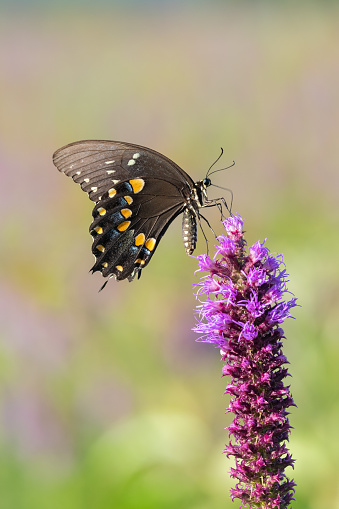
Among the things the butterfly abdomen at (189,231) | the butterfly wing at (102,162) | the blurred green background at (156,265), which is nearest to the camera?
the butterfly abdomen at (189,231)

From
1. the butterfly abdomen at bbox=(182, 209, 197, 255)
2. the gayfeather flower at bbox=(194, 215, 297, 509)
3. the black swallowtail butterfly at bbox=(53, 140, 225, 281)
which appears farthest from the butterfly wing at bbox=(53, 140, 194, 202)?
the gayfeather flower at bbox=(194, 215, 297, 509)

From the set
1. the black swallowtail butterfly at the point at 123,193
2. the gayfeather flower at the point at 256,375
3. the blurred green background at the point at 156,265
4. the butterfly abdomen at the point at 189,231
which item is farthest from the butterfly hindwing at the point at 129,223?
the gayfeather flower at the point at 256,375

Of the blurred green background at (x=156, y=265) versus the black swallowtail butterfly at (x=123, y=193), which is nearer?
the black swallowtail butterfly at (x=123, y=193)

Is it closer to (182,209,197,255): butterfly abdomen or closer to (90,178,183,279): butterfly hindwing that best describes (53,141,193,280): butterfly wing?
(90,178,183,279): butterfly hindwing

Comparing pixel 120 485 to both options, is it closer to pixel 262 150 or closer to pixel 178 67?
pixel 262 150

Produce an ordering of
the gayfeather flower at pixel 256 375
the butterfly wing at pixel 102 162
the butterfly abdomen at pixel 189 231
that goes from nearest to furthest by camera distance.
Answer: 1. the gayfeather flower at pixel 256 375
2. the butterfly abdomen at pixel 189 231
3. the butterfly wing at pixel 102 162

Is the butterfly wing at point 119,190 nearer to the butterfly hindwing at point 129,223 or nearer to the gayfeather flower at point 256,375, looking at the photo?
the butterfly hindwing at point 129,223

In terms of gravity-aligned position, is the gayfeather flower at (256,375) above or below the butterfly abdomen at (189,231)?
below

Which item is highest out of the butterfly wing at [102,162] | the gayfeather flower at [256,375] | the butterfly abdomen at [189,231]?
the butterfly wing at [102,162]
